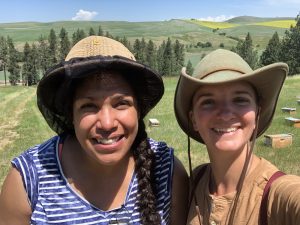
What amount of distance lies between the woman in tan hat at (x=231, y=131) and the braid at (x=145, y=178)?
251mm

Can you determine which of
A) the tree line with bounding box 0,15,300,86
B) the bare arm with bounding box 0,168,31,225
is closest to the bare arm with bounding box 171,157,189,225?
the bare arm with bounding box 0,168,31,225

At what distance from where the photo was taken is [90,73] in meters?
2.27

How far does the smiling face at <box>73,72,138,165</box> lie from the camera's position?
2.29m

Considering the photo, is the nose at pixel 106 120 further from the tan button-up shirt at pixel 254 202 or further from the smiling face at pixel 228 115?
the tan button-up shirt at pixel 254 202

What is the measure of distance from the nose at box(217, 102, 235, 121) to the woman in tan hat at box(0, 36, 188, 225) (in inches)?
18.1

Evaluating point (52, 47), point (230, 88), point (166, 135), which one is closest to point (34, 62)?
point (52, 47)

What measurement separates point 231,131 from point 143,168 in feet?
2.13

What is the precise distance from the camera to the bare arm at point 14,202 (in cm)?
240

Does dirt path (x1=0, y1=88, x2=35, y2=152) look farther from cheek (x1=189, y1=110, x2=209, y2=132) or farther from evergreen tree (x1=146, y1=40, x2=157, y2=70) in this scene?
evergreen tree (x1=146, y1=40, x2=157, y2=70)

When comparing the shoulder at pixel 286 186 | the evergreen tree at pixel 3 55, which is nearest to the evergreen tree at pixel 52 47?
the evergreen tree at pixel 3 55

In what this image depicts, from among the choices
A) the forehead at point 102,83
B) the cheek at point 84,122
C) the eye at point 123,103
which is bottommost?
the cheek at point 84,122

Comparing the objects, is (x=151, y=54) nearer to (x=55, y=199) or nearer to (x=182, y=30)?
(x=55, y=199)

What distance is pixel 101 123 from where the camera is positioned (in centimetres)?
228

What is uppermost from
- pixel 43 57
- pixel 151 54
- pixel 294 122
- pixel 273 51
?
pixel 294 122
